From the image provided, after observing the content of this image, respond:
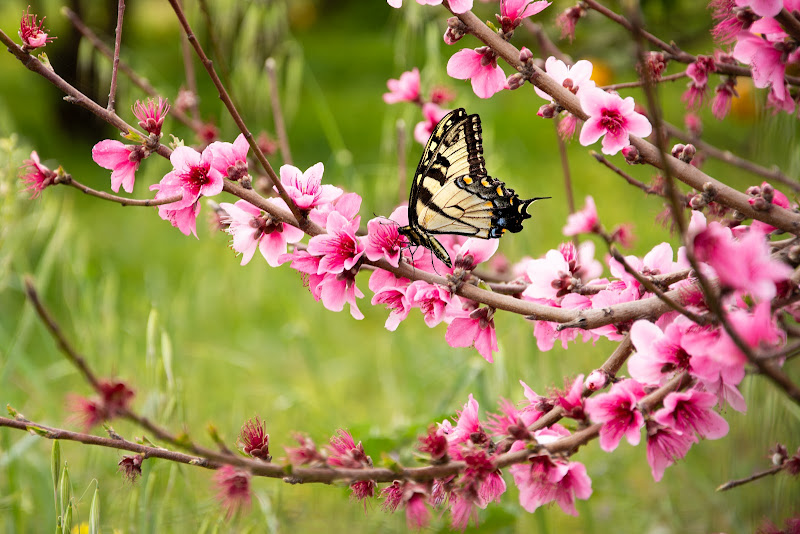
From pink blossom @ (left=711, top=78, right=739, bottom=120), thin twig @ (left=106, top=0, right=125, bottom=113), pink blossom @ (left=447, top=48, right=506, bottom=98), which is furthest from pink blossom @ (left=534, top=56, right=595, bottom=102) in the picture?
thin twig @ (left=106, top=0, right=125, bottom=113)

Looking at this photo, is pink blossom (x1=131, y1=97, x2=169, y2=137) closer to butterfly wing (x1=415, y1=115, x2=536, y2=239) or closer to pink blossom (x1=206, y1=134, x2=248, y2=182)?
pink blossom (x1=206, y1=134, x2=248, y2=182)

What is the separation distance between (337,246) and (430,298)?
0.15 meters

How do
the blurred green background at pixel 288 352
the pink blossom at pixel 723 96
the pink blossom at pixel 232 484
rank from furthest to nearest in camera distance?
1. the blurred green background at pixel 288 352
2. the pink blossom at pixel 723 96
3. the pink blossom at pixel 232 484

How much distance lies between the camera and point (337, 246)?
3.10ft

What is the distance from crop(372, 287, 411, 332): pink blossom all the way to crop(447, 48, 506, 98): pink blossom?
34 centimetres

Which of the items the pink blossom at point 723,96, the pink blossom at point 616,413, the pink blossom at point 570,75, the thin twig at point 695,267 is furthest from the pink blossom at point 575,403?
the pink blossom at point 723,96

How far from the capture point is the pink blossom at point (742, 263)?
24.5 inches

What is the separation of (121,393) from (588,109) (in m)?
0.72

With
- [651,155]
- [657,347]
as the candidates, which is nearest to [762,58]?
[651,155]

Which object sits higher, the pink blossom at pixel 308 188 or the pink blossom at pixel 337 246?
the pink blossom at pixel 308 188

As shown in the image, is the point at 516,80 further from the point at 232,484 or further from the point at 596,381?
the point at 232,484

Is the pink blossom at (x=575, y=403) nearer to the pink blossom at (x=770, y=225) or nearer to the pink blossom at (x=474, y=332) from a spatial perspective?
the pink blossom at (x=474, y=332)

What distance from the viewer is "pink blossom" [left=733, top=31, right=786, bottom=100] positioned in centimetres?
98

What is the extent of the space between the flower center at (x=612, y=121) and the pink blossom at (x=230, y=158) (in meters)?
0.51
